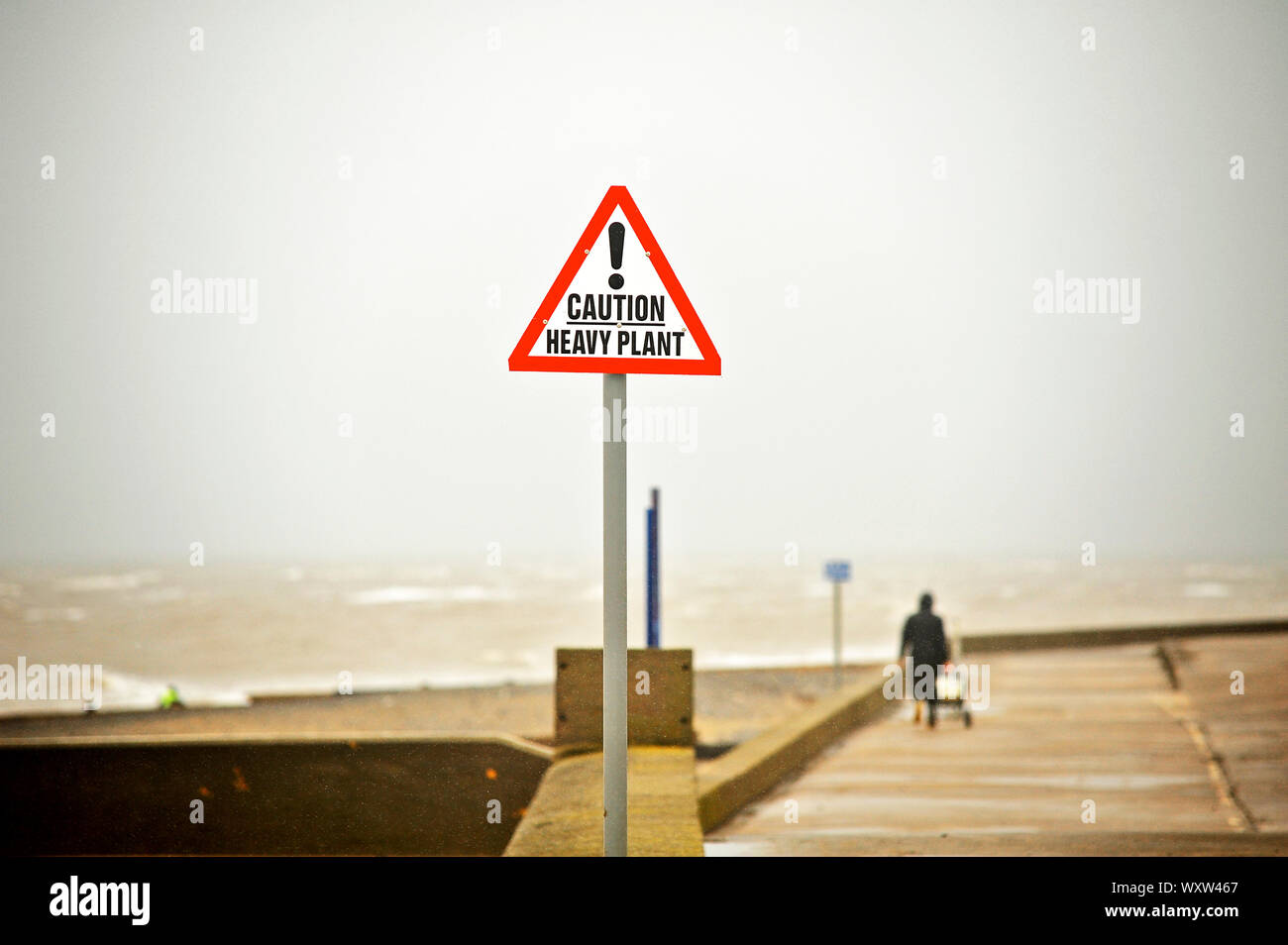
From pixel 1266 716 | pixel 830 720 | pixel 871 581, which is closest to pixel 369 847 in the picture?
pixel 830 720

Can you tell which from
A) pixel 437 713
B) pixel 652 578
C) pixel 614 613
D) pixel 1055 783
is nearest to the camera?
pixel 614 613

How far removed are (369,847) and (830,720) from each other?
5.12m

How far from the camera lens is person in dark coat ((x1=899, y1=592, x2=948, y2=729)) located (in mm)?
13023

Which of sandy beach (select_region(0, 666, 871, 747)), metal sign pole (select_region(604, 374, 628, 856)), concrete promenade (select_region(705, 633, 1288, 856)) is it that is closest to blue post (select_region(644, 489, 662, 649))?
concrete promenade (select_region(705, 633, 1288, 856))

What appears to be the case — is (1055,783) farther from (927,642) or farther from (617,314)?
(617,314)

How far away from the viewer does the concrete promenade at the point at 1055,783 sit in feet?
22.4

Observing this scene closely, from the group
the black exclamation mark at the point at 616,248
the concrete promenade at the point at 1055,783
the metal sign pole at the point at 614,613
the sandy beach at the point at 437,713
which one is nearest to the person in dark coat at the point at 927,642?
the concrete promenade at the point at 1055,783

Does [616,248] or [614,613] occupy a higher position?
[616,248]

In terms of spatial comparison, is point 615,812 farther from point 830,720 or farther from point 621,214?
point 830,720

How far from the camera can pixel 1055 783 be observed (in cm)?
938

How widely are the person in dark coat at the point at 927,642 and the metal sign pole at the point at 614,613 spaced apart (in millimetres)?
9027

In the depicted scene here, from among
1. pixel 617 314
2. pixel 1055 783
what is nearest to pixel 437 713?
pixel 1055 783

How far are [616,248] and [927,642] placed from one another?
9.78 metres
